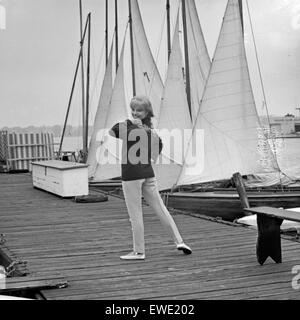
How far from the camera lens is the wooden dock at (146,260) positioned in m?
5.27

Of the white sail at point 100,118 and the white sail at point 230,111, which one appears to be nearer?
the white sail at point 230,111

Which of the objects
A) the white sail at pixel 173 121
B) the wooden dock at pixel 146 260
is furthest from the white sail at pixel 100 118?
the wooden dock at pixel 146 260

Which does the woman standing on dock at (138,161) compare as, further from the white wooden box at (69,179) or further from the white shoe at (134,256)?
the white wooden box at (69,179)

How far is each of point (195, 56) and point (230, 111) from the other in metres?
6.30

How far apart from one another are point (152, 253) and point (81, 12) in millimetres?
28034

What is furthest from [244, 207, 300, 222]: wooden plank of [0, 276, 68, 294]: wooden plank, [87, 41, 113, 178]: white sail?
[87, 41, 113, 178]: white sail

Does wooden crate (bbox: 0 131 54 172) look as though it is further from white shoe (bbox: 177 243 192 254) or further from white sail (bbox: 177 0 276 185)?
white shoe (bbox: 177 243 192 254)

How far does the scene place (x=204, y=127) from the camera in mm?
16391

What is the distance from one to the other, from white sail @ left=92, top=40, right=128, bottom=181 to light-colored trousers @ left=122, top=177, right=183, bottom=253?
1588cm

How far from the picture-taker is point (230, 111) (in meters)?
16.1

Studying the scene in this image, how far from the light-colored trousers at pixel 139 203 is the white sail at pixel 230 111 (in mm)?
9816

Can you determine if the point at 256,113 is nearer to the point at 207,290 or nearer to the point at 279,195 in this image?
the point at 279,195

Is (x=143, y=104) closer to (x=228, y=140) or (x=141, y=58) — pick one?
(x=228, y=140)

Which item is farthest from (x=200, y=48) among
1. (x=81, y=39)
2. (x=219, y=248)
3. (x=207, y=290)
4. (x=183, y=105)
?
(x=207, y=290)
